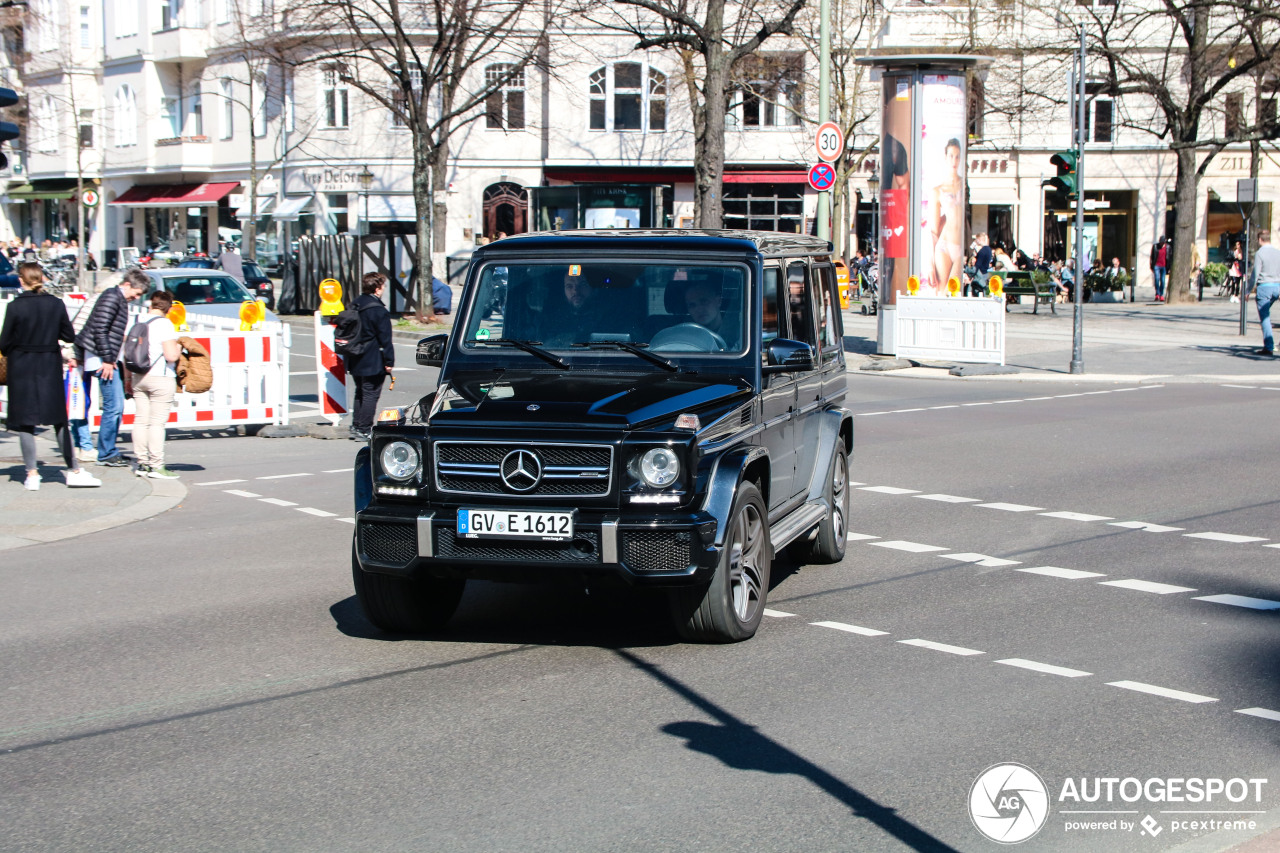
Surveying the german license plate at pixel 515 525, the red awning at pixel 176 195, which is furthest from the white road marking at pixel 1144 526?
the red awning at pixel 176 195

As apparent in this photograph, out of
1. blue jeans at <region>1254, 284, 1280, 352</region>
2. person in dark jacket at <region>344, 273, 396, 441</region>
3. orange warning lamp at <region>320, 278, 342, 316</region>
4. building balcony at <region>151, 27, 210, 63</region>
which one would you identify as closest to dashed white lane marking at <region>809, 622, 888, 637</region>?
person in dark jacket at <region>344, 273, 396, 441</region>

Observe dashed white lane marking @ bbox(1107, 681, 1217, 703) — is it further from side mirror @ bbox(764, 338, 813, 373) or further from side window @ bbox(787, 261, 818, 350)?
side window @ bbox(787, 261, 818, 350)

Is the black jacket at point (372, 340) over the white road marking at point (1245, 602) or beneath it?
over

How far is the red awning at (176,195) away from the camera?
5438 centimetres

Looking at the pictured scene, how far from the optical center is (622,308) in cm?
741

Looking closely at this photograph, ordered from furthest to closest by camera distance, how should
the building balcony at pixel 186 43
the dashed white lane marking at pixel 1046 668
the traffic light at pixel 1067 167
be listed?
the building balcony at pixel 186 43, the traffic light at pixel 1067 167, the dashed white lane marking at pixel 1046 668

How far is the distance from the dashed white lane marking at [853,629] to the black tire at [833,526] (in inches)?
54.3

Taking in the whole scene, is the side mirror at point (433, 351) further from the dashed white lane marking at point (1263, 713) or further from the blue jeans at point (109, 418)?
the blue jeans at point (109, 418)

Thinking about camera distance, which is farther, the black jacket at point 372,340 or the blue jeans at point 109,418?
the black jacket at point 372,340

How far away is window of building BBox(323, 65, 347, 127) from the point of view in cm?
4888

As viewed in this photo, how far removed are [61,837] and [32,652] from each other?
8.64 feet

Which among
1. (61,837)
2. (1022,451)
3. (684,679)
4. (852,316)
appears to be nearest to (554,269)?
(684,679)

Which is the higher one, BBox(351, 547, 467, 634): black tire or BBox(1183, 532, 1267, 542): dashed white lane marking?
BBox(351, 547, 467, 634): black tire

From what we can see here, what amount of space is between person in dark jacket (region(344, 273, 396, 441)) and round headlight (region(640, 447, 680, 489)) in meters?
8.54
